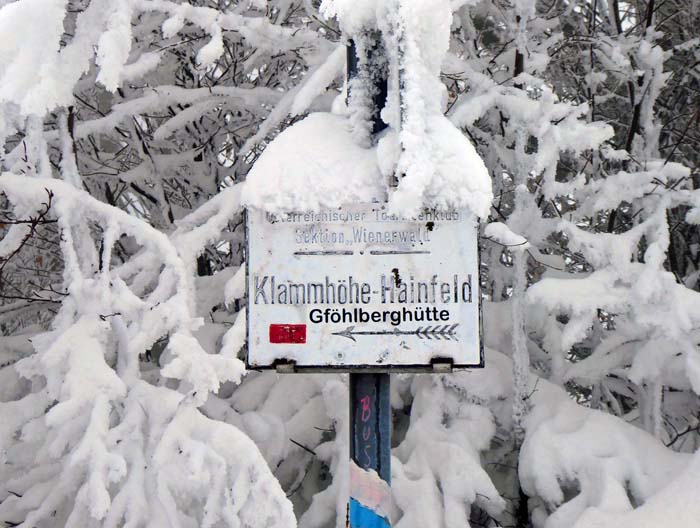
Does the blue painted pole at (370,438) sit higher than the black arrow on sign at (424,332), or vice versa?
the black arrow on sign at (424,332)

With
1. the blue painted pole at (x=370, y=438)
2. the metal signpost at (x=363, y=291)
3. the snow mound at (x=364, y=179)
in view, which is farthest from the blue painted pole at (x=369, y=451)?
the snow mound at (x=364, y=179)

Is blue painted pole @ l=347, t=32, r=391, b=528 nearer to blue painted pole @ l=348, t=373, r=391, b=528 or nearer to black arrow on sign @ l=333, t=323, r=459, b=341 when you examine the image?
blue painted pole @ l=348, t=373, r=391, b=528

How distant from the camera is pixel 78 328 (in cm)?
253

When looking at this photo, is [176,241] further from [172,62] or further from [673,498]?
[673,498]

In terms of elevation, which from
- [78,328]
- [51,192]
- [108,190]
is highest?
[108,190]

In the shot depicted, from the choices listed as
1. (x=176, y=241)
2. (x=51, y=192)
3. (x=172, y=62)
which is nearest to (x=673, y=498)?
(x=176, y=241)

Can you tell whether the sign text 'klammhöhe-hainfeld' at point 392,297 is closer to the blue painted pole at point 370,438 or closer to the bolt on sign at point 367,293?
the bolt on sign at point 367,293

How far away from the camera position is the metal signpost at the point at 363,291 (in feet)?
5.38

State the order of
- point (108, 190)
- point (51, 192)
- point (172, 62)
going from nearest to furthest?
1. point (51, 192)
2. point (172, 62)
3. point (108, 190)

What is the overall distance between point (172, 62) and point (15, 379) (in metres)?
2.10

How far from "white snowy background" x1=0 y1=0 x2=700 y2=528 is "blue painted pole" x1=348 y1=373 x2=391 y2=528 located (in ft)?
1.59

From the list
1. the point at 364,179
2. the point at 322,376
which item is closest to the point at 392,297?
the point at 364,179

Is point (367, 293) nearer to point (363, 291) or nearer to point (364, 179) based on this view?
point (363, 291)

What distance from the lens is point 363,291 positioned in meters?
1.65
